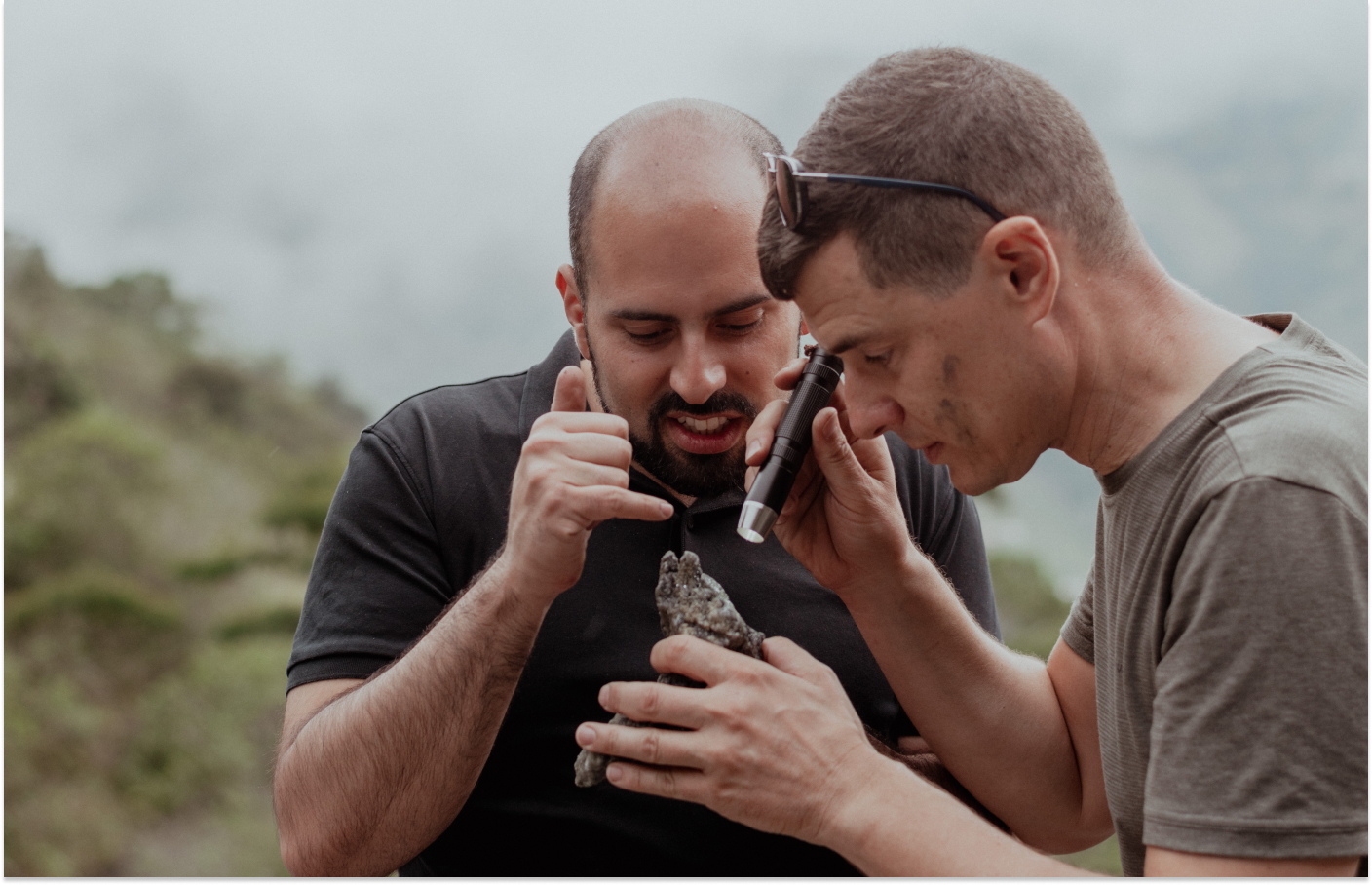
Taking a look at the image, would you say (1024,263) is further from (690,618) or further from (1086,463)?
(690,618)

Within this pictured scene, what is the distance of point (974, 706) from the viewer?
210 centimetres

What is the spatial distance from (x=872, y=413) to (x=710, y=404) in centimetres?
52

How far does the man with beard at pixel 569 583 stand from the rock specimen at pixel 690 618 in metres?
0.18

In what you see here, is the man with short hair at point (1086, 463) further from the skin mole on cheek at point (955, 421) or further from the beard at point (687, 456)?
the beard at point (687, 456)

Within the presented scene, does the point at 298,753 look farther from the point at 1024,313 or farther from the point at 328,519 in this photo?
the point at 1024,313

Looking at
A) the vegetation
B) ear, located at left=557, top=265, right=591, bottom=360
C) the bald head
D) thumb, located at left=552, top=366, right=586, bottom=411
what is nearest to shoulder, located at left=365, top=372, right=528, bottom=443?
ear, located at left=557, top=265, right=591, bottom=360

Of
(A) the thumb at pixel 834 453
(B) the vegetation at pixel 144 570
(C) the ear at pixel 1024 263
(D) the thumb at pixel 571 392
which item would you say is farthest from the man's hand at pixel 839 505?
(B) the vegetation at pixel 144 570

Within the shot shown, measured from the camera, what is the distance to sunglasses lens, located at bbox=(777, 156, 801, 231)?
1640 millimetres

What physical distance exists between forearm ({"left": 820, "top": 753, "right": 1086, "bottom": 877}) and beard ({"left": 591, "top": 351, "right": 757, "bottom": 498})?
33.4 inches

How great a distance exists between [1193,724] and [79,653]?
681 centimetres

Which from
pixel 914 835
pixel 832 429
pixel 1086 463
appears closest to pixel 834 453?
pixel 832 429

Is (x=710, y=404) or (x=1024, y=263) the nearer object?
(x=1024, y=263)

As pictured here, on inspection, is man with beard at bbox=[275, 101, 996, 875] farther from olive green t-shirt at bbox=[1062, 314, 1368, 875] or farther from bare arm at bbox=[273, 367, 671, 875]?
olive green t-shirt at bbox=[1062, 314, 1368, 875]

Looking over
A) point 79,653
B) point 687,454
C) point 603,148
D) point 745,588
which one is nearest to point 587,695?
point 745,588
